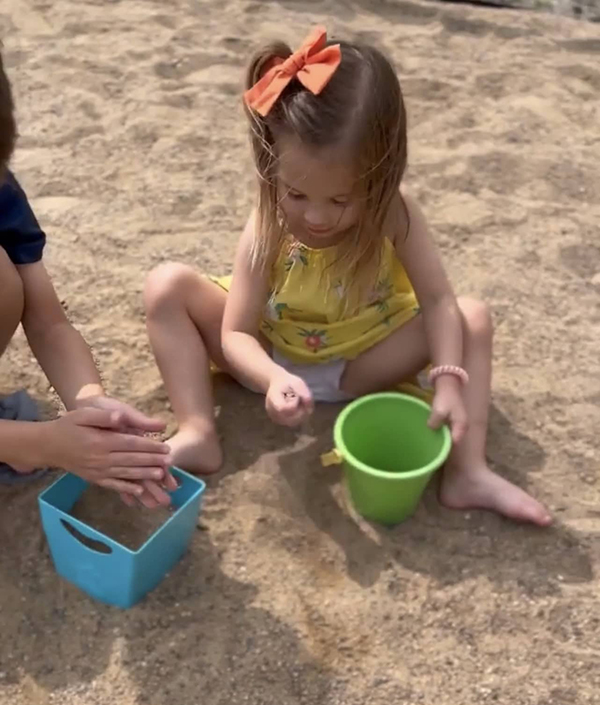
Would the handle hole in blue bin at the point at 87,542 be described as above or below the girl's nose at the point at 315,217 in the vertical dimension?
below

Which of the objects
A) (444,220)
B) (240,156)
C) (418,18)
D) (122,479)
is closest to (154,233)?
(240,156)

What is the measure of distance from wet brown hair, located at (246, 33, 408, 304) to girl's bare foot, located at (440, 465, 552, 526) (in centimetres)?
41

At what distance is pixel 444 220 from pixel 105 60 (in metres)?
1.07

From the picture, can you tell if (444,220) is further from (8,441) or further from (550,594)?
(8,441)

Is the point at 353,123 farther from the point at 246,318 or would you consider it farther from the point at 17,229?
the point at 17,229

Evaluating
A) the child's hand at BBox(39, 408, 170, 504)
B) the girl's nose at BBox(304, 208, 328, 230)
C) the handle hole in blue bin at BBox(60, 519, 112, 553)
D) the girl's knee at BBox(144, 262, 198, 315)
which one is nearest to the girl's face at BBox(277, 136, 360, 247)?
the girl's nose at BBox(304, 208, 328, 230)

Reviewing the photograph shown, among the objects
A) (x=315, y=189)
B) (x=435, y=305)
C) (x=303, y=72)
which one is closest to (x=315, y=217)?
(x=315, y=189)

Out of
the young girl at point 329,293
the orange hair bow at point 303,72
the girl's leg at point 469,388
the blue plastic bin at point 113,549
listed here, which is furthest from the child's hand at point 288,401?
the orange hair bow at point 303,72

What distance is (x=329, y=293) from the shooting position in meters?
1.41

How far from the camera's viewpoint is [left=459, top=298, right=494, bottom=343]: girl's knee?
1442mm

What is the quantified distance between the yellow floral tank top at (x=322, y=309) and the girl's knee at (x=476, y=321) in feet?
0.27

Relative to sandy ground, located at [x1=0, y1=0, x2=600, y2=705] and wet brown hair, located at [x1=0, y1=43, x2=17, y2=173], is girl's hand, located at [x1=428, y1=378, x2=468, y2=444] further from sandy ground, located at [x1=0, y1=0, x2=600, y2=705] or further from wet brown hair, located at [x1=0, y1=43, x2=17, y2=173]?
wet brown hair, located at [x1=0, y1=43, x2=17, y2=173]

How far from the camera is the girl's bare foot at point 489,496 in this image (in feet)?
4.51

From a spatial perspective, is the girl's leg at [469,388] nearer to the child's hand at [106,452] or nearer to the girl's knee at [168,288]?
the girl's knee at [168,288]
